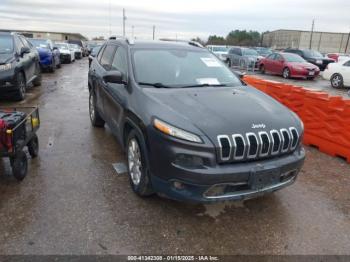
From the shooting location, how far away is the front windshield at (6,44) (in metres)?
8.24

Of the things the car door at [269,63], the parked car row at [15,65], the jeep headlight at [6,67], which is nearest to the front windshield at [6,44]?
the parked car row at [15,65]

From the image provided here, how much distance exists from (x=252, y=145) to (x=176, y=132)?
0.71 metres

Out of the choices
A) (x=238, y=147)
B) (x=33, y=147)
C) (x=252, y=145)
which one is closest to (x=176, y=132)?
(x=238, y=147)

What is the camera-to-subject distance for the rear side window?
5.21 meters

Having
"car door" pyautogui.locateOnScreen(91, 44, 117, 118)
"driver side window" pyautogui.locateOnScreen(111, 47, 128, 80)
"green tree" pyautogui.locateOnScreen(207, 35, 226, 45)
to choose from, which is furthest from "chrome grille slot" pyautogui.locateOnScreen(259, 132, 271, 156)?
"green tree" pyautogui.locateOnScreen(207, 35, 226, 45)

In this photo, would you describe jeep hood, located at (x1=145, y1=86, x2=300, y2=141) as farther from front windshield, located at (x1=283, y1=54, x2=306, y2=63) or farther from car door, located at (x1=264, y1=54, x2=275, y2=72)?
car door, located at (x1=264, y1=54, x2=275, y2=72)

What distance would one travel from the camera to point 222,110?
11.1ft

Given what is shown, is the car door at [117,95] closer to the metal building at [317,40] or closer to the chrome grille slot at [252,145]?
the chrome grille slot at [252,145]

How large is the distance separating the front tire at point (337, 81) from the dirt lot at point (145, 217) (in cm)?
1135

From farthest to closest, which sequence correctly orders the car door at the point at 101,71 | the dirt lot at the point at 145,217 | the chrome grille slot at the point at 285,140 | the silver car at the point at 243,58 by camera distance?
1. the silver car at the point at 243,58
2. the car door at the point at 101,71
3. the chrome grille slot at the point at 285,140
4. the dirt lot at the point at 145,217

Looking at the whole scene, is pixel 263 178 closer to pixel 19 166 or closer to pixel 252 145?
pixel 252 145

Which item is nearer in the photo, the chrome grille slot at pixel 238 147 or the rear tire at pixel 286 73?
the chrome grille slot at pixel 238 147

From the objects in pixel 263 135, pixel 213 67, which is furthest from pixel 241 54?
pixel 263 135

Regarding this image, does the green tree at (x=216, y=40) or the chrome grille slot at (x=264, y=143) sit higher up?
the green tree at (x=216, y=40)
